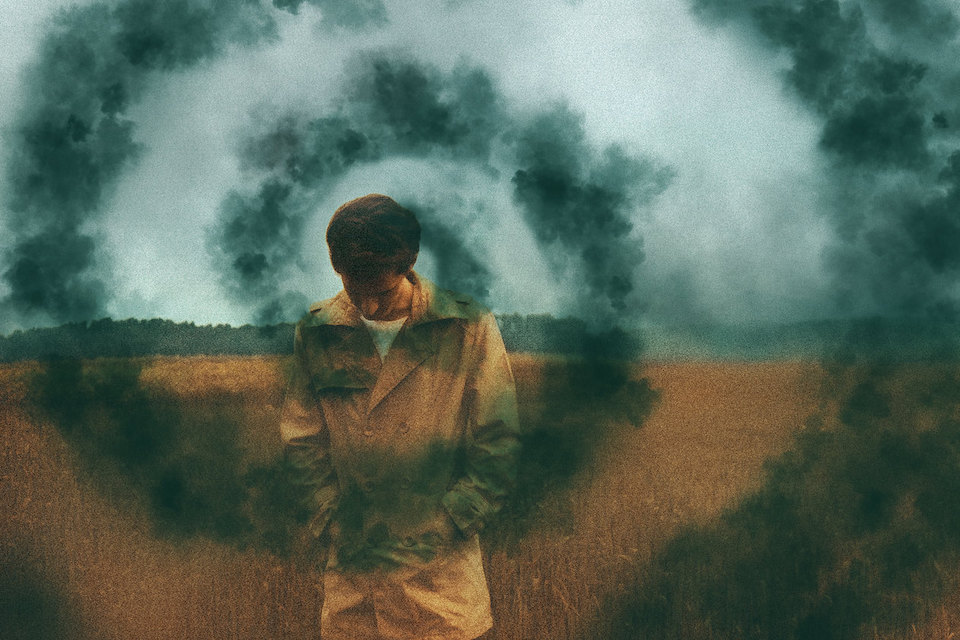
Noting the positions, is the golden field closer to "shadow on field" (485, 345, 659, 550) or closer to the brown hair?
"shadow on field" (485, 345, 659, 550)

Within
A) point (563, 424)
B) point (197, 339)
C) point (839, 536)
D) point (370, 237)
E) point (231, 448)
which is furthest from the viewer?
point (197, 339)

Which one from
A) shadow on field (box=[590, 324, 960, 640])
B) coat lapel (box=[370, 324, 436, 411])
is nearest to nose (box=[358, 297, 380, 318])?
coat lapel (box=[370, 324, 436, 411])

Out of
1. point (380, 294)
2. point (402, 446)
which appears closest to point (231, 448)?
point (402, 446)

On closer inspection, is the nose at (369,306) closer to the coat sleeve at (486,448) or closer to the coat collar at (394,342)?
the coat collar at (394,342)

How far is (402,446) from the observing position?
274 cm

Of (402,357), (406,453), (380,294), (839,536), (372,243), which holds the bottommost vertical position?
(839,536)

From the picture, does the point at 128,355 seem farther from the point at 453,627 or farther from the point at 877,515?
the point at 877,515

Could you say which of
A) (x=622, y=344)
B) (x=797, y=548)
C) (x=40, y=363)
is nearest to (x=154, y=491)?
(x=40, y=363)

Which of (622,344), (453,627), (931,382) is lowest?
(453,627)

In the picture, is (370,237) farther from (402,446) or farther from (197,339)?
(197,339)

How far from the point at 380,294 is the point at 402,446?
54cm

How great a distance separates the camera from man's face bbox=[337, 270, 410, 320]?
261cm

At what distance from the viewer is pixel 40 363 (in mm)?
5094

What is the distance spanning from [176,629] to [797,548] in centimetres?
358
